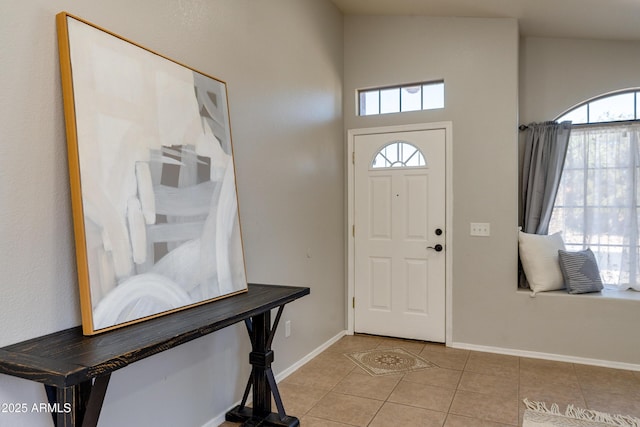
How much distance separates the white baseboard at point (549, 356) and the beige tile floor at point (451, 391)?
0.06m

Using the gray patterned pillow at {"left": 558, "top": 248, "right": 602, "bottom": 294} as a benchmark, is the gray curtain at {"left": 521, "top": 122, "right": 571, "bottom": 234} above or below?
above

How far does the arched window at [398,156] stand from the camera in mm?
3996

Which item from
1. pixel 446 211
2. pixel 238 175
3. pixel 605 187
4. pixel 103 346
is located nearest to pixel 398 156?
pixel 446 211

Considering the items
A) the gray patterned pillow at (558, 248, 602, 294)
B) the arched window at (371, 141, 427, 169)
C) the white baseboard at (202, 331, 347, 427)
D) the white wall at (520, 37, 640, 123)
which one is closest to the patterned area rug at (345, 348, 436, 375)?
the white baseboard at (202, 331, 347, 427)

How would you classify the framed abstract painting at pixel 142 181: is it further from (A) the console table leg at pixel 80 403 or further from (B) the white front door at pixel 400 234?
(B) the white front door at pixel 400 234

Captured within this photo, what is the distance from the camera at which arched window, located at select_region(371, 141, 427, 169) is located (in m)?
4.00

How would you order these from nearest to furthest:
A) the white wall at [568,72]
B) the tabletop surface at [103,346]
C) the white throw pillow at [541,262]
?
the tabletop surface at [103,346], the white throw pillow at [541,262], the white wall at [568,72]

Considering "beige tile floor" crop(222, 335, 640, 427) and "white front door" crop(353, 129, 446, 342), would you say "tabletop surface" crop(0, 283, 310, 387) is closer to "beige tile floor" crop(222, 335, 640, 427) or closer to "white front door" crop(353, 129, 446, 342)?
"beige tile floor" crop(222, 335, 640, 427)

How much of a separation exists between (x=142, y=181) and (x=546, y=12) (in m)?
3.38

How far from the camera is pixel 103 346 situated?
140 cm

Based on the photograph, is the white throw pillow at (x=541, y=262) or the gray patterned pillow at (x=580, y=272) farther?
the white throw pillow at (x=541, y=262)

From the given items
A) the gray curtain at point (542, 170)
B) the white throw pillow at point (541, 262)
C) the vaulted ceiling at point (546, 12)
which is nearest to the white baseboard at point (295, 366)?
the white throw pillow at point (541, 262)

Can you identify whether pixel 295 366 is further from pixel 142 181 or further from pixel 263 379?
pixel 142 181

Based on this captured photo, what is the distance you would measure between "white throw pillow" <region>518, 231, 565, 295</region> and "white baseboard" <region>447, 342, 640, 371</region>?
0.52m
